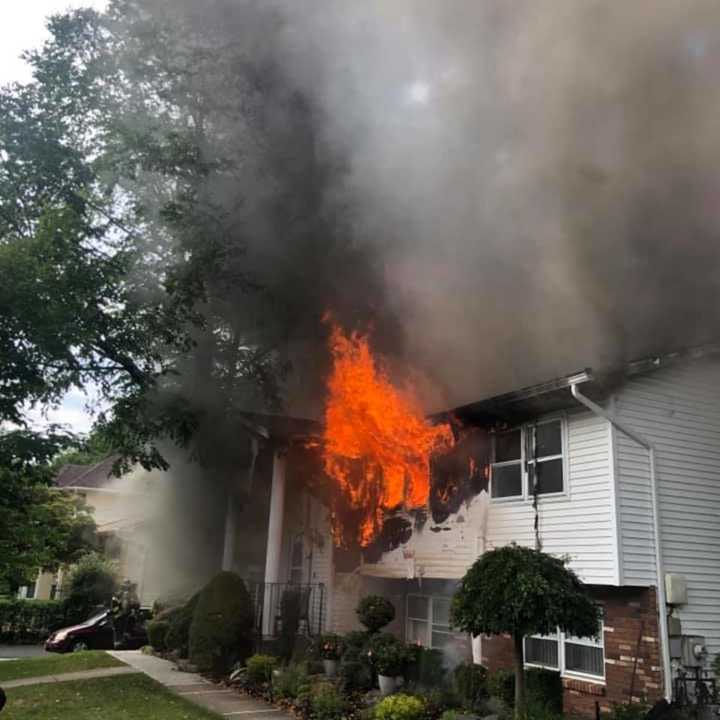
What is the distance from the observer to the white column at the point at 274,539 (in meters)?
13.5

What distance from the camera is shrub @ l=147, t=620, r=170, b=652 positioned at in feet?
46.8

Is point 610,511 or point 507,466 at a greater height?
point 507,466

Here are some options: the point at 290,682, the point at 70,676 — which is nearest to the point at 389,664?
the point at 290,682

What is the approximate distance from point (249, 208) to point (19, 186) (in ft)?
18.9

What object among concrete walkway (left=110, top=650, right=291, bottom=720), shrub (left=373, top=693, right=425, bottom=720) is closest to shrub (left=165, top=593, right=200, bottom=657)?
concrete walkway (left=110, top=650, right=291, bottom=720)

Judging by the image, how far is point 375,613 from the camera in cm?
1140

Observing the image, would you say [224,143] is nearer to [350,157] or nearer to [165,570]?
[350,157]

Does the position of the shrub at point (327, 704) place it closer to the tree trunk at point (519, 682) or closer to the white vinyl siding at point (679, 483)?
the tree trunk at point (519, 682)

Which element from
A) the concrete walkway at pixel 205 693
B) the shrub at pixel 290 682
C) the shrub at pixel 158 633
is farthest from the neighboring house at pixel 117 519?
the shrub at pixel 290 682

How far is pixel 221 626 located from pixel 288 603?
271 cm

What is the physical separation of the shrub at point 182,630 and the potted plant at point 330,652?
2865 mm

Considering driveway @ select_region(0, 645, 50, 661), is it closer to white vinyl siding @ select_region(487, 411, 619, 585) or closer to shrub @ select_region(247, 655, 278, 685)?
shrub @ select_region(247, 655, 278, 685)

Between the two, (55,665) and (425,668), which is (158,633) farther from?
(425,668)

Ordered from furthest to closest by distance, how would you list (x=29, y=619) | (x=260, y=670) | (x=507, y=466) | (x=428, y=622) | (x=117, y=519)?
(x=117, y=519)
(x=29, y=619)
(x=428, y=622)
(x=507, y=466)
(x=260, y=670)
